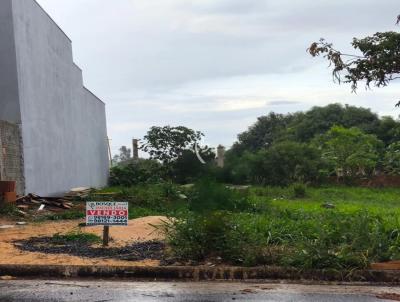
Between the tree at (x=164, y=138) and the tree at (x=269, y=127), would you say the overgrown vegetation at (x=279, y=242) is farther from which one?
the tree at (x=269, y=127)

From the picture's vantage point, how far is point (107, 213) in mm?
8891

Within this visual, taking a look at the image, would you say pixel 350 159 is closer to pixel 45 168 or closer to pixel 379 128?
pixel 379 128

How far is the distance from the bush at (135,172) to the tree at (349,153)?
31.3 ft

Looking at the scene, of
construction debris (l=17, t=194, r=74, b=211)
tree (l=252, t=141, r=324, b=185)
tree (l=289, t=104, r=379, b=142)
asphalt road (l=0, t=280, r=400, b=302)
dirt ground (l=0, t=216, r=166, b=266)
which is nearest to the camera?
asphalt road (l=0, t=280, r=400, b=302)

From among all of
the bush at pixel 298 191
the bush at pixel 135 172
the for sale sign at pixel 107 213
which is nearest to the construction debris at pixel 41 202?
the for sale sign at pixel 107 213

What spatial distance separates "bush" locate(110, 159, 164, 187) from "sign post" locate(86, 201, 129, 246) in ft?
61.3

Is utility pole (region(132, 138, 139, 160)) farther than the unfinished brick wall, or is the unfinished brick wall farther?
utility pole (region(132, 138, 139, 160))

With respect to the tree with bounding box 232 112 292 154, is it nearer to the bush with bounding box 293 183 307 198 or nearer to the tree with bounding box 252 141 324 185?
the tree with bounding box 252 141 324 185

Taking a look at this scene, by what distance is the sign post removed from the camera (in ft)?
29.1

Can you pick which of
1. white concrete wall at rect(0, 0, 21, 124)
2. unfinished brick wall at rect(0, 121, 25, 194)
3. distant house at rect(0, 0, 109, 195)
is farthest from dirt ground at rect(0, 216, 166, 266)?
white concrete wall at rect(0, 0, 21, 124)

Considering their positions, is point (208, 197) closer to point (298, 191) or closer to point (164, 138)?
point (298, 191)

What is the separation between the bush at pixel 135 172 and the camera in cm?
2892

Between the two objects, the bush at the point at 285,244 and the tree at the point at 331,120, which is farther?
the tree at the point at 331,120

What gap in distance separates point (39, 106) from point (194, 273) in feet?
39.2
